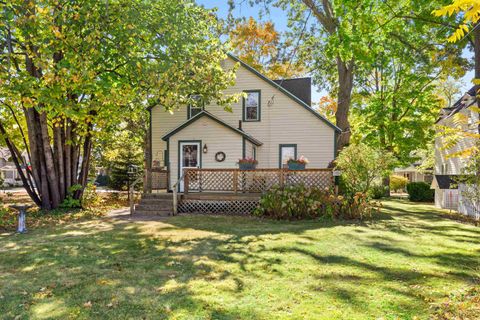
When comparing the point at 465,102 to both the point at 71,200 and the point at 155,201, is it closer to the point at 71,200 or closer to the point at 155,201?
the point at 155,201

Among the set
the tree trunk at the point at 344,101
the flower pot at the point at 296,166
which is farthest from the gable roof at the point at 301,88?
the flower pot at the point at 296,166

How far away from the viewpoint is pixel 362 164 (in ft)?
37.1

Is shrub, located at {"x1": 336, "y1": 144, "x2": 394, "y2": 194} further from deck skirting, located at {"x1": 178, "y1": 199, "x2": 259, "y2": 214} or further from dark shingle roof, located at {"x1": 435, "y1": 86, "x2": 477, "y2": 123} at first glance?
deck skirting, located at {"x1": 178, "y1": 199, "x2": 259, "y2": 214}

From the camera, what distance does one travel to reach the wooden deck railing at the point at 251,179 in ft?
40.2

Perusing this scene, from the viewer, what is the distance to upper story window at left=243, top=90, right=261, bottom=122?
16.2 meters

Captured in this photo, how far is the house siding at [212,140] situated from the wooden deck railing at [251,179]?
1.65 m

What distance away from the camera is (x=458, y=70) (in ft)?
45.3

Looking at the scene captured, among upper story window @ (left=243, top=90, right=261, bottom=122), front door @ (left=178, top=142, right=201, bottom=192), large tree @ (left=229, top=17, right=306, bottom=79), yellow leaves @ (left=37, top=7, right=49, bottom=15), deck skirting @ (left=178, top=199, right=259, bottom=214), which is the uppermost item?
large tree @ (left=229, top=17, right=306, bottom=79)

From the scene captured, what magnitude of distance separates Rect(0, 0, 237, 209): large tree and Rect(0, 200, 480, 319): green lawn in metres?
4.04

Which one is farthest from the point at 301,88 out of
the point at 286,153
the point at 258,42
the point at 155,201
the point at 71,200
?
the point at 71,200

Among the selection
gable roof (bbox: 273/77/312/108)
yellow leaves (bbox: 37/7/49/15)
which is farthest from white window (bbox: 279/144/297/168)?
yellow leaves (bbox: 37/7/49/15)

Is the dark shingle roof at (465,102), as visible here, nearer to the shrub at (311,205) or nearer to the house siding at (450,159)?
the house siding at (450,159)

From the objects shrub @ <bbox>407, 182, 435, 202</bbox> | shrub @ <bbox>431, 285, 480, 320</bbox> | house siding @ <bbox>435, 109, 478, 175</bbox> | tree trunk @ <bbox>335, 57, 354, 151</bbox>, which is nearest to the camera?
shrub @ <bbox>431, 285, 480, 320</bbox>

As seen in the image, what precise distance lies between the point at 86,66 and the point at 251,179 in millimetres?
7262
